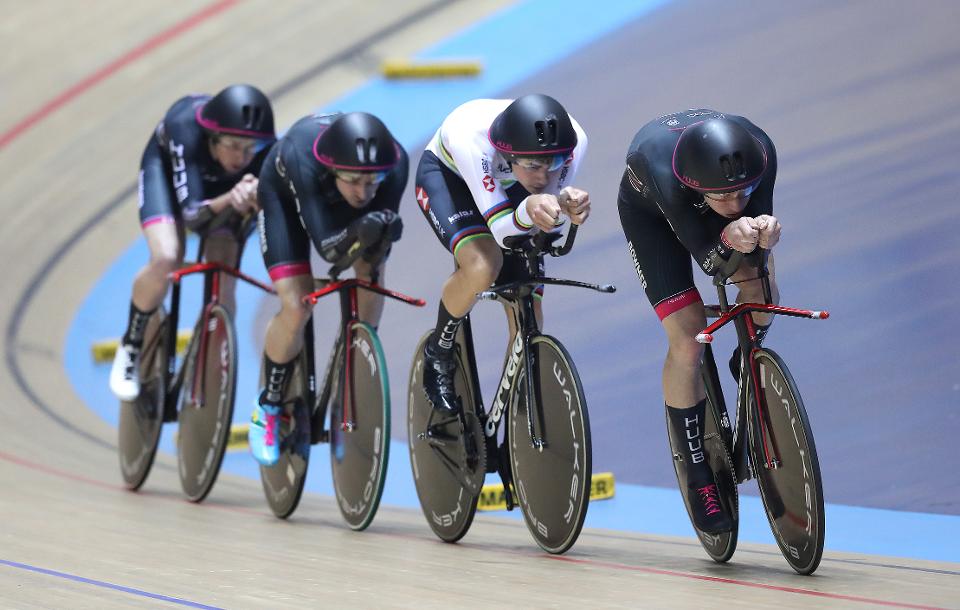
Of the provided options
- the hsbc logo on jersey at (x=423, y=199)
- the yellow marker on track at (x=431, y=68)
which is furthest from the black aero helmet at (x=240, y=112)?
the yellow marker on track at (x=431, y=68)

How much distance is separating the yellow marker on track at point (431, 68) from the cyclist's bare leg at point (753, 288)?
641 cm

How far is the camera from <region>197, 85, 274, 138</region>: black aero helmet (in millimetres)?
4934

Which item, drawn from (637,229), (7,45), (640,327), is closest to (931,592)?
(637,229)

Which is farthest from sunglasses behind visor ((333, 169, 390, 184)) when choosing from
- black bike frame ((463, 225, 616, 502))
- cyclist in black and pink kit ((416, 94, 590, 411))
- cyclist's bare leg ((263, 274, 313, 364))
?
black bike frame ((463, 225, 616, 502))

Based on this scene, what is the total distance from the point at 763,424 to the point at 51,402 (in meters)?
4.21

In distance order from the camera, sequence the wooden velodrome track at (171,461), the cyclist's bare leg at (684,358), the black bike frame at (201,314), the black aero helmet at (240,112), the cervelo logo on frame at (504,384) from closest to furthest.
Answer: the wooden velodrome track at (171,461) < the cyclist's bare leg at (684,358) < the cervelo logo on frame at (504,384) < the black aero helmet at (240,112) < the black bike frame at (201,314)

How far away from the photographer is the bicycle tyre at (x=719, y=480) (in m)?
3.54

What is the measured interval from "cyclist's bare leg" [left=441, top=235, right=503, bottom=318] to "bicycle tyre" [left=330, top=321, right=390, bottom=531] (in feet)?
1.51

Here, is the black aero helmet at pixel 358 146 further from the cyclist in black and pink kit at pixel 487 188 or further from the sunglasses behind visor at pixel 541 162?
the sunglasses behind visor at pixel 541 162

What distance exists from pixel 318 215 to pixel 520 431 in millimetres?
1019

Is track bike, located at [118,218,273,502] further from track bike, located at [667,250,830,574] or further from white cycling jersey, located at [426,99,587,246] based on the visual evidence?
track bike, located at [667,250,830,574]

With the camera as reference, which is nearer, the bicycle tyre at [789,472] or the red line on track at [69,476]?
the bicycle tyre at [789,472]

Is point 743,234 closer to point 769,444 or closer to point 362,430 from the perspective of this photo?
point 769,444

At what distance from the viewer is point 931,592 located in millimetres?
3088
